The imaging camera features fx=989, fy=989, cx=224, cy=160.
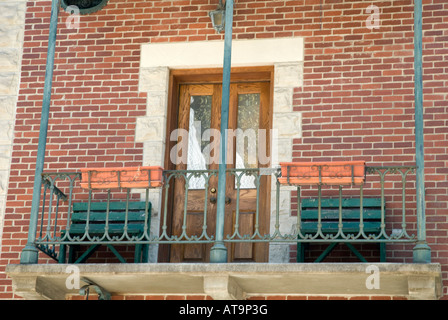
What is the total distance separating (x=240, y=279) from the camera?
9328 millimetres

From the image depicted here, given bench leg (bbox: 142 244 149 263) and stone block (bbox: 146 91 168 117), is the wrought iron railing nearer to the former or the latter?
bench leg (bbox: 142 244 149 263)

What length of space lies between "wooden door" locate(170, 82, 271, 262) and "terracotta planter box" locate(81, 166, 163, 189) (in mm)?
869

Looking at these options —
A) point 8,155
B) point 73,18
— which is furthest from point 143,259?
point 73,18

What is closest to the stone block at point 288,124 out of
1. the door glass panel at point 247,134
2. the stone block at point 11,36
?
the door glass panel at point 247,134

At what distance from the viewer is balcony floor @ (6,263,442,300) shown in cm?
894

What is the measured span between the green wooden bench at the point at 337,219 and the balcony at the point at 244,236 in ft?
0.04

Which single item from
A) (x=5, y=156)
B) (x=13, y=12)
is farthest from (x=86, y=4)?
(x=5, y=156)

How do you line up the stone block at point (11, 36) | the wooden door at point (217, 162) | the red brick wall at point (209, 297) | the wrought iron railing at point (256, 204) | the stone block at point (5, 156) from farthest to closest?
the stone block at point (11, 36) → the stone block at point (5, 156) → the wooden door at point (217, 162) → the red brick wall at point (209, 297) → the wrought iron railing at point (256, 204)

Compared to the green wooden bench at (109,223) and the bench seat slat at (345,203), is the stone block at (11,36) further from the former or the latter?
the bench seat slat at (345,203)

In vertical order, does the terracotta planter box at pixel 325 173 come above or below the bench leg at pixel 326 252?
above

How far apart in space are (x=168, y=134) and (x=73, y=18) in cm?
185

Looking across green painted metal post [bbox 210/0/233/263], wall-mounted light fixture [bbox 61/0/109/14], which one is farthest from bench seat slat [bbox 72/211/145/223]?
wall-mounted light fixture [bbox 61/0/109/14]

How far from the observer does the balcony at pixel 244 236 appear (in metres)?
9.12
